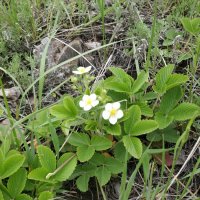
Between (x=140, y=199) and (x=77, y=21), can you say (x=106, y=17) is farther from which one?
(x=140, y=199)

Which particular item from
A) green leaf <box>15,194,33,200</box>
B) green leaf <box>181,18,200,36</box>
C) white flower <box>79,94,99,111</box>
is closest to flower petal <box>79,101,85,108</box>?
white flower <box>79,94,99,111</box>

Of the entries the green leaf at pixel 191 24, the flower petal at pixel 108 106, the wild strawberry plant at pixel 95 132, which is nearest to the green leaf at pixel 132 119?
the wild strawberry plant at pixel 95 132

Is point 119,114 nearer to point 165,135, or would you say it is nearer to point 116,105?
point 116,105

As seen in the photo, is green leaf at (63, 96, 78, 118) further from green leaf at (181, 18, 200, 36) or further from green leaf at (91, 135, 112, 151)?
green leaf at (181, 18, 200, 36)

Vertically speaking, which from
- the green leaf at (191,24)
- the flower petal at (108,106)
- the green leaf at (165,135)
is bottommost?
the green leaf at (165,135)

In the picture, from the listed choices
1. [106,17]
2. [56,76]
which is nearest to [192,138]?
[56,76]

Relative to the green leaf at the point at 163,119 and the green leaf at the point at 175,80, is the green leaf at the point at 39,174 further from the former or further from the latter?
the green leaf at the point at 175,80
